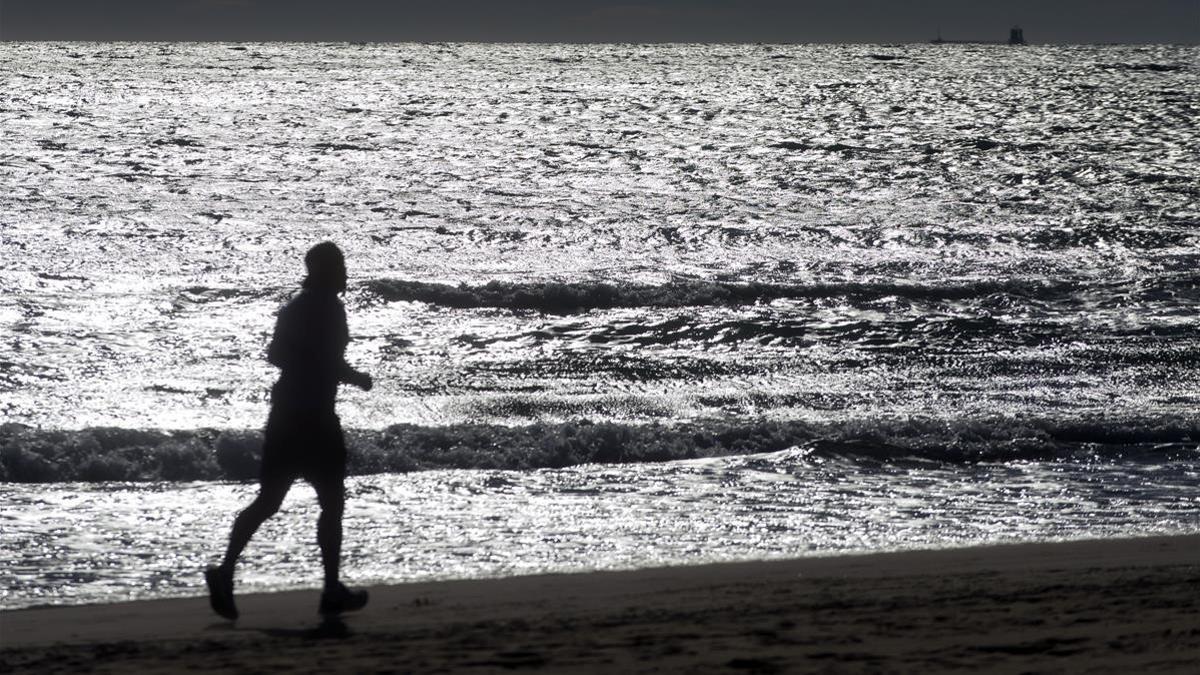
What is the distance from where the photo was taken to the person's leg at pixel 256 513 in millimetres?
6039

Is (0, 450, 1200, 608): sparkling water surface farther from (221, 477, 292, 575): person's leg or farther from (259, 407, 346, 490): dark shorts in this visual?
(259, 407, 346, 490): dark shorts

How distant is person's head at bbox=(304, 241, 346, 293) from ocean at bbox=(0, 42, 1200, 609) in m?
1.84

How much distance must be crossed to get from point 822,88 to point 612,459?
175 feet

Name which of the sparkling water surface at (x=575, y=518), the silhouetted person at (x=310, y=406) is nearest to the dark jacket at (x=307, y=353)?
the silhouetted person at (x=310, y=406)

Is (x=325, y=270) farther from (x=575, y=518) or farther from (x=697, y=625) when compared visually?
(x=575, y=518)

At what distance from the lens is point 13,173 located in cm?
3381

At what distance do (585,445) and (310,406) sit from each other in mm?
5511

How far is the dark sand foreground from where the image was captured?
481cm

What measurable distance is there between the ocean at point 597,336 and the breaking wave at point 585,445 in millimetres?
42

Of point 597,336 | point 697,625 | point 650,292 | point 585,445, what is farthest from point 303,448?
point 650,292

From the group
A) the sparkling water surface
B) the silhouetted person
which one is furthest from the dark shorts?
the sparkling water surface

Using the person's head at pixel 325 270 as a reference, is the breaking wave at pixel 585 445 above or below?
below

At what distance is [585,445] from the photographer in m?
11.3

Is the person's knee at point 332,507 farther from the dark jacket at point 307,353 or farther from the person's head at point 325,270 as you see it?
the person's head at point 325,270
